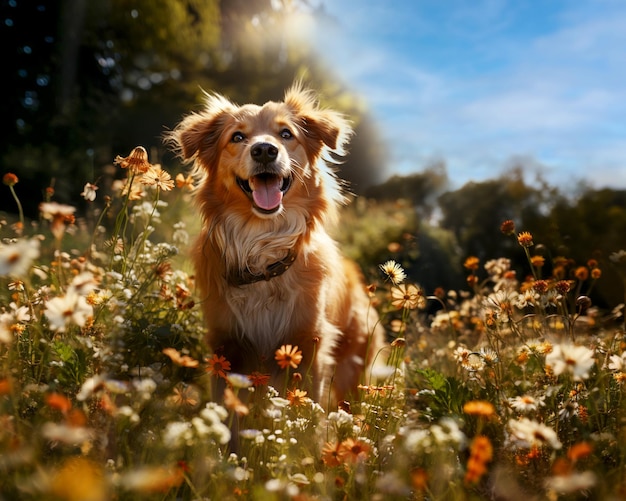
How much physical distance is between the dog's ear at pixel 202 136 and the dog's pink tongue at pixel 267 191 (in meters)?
0.46

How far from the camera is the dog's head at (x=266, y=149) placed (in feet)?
12.0

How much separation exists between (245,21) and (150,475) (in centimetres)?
1648

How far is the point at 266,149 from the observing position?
350 centimetres

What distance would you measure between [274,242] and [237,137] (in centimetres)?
73

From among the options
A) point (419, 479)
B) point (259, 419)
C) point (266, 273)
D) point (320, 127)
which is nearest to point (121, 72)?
point (320, 127)

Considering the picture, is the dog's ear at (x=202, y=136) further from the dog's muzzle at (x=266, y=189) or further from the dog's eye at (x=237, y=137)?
the dog's muzzle at (x=266, y=189)

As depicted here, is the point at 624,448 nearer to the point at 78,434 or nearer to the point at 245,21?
the point at 78,434

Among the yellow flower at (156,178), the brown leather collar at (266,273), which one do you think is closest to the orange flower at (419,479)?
the brown leather collar at (266,273)

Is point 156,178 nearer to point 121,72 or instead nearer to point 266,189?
point 266,189

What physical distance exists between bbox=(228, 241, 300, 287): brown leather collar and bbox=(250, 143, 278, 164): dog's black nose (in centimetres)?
64

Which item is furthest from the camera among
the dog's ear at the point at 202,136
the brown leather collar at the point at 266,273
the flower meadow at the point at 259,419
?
the dog's ear at the point at 202,136

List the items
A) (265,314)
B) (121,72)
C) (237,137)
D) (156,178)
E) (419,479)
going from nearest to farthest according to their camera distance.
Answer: (419,479) → (156,178) → (265,314) → (237,137) → (121,72)

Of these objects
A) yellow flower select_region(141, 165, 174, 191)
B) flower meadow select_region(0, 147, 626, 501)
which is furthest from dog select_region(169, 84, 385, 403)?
yellow flower select_region(141, 165, 174, 191)

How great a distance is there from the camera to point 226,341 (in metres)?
3.58
